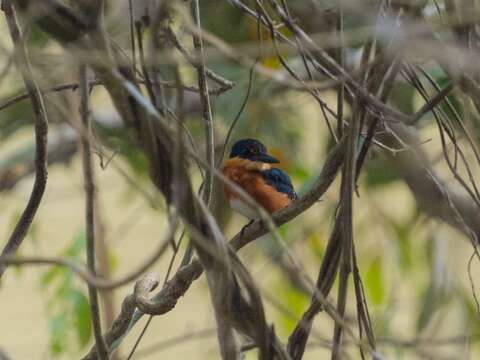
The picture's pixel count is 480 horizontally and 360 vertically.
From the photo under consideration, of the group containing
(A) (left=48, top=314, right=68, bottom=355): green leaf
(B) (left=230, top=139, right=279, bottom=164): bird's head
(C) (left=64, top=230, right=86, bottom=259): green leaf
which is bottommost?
(A) (left=48, top=314, right=68, bottom=355): green leaf

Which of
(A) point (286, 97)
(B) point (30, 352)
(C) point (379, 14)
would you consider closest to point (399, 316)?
(A) point (286, 97)

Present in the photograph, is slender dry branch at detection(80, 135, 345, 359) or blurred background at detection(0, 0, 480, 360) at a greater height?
blurred background at detection(0, 0, 480, 360)

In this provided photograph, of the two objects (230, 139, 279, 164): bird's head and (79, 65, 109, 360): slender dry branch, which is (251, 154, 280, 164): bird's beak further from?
(79, 65, 109, 360): slender dry branch

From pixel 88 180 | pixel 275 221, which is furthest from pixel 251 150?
pixel 88 180

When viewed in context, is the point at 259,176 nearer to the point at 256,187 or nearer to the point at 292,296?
the point at 256,187

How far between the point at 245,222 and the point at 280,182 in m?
0.95

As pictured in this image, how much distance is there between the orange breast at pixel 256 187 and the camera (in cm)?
267

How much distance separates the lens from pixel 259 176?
274 cm

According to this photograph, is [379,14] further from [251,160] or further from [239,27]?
[239,27]

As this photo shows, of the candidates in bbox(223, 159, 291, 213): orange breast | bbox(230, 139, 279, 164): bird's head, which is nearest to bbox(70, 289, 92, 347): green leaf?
bbox(223, 159, 291, 213): orange breast

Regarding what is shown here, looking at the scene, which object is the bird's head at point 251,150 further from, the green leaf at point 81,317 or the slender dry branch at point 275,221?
the slender dry branch at point 275,221

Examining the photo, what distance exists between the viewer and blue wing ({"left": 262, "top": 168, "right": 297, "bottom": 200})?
268 cm

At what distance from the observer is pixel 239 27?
10.2ft

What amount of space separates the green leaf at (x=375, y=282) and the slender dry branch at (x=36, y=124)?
5.72ft
